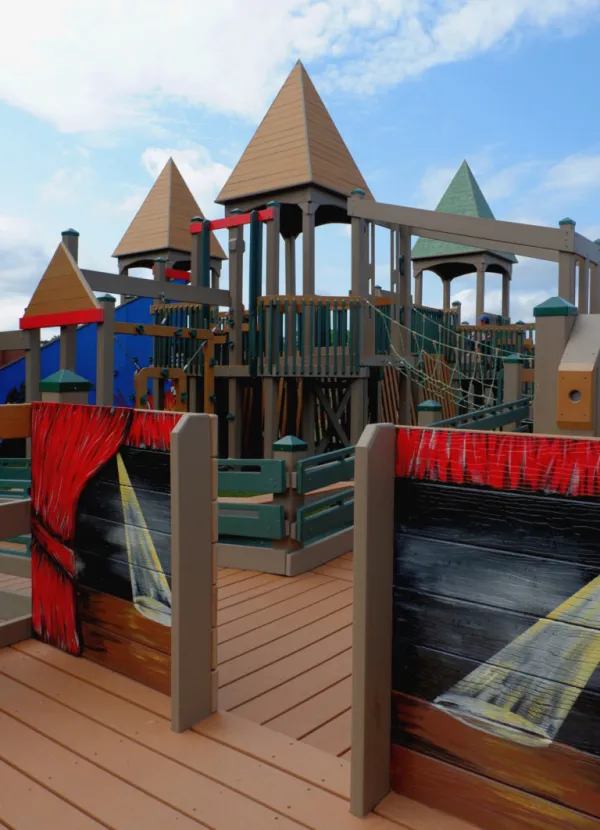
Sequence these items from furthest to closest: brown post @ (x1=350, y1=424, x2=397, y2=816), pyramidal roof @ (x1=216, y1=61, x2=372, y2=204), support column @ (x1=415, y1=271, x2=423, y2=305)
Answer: support column @ (x1=415, y1=271, x2=423, y2=305) < pyramidal roof @ (x1=216, y1=61, x2=372, y2=204) < brown post @ (x1=350, y1=424, x2=397, y2=816)

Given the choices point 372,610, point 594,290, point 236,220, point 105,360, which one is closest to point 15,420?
point 372,610

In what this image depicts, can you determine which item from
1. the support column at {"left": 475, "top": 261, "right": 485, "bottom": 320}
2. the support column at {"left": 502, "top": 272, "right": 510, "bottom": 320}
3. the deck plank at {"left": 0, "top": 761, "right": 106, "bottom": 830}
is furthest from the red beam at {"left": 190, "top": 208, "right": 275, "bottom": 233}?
the support column at {"left": 502, "top": 272, "right": 510, "bottom": 320}

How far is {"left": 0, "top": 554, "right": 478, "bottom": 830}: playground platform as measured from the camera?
2.24 m

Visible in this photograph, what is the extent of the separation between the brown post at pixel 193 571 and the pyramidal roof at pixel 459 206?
18.4 m

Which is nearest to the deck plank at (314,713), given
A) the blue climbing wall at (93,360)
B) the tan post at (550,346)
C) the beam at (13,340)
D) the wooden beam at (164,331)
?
the tan post at (550,346)

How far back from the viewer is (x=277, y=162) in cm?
1287

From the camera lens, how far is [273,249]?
35.9 feet

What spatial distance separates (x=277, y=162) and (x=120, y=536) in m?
11.1

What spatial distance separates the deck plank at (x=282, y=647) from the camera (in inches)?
135

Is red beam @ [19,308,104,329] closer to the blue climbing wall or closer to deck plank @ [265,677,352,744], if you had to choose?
deck plank @ [265,677,352,744]

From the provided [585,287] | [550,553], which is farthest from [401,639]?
[585,287]

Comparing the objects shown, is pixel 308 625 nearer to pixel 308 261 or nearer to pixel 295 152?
pixel 308 261

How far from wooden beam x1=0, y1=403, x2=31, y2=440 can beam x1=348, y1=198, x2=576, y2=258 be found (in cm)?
489

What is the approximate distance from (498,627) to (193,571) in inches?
50.7
